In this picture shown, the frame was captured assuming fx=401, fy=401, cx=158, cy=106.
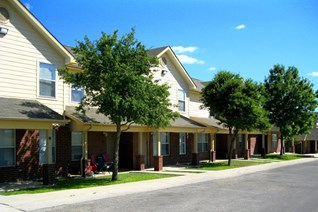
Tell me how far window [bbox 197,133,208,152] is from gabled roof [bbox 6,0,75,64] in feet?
51.9

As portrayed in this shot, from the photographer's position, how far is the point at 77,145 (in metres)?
20.8

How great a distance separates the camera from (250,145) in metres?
41.8

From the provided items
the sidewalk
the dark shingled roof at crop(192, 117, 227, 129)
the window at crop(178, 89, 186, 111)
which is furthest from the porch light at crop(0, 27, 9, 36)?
the dark shingled roof at crop(192, 117, 227, 129)

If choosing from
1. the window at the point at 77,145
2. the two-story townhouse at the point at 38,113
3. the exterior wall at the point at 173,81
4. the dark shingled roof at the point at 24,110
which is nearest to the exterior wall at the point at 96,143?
the two-story townhouse at the point at 38,113

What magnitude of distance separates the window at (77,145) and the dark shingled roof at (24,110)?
3.15m

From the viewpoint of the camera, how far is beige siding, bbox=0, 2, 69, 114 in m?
17.4

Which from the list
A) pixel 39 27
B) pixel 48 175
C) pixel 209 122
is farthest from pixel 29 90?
pixel 209 122

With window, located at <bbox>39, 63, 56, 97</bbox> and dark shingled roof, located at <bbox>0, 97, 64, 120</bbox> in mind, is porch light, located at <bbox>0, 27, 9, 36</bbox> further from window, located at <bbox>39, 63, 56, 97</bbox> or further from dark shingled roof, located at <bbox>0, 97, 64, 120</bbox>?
dark shingled roof, located at <bbox>0, 97, 64, 120</bbox>

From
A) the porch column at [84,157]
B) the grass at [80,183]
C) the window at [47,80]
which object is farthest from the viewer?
the porch column at [84,157]

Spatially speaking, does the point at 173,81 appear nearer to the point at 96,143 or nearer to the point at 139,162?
the point at 139,162

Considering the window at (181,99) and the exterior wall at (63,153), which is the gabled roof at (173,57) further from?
the exterior wall at (63,153)

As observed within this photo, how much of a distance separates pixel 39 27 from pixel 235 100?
42.2 ft

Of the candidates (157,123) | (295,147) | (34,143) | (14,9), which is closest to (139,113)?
(157,123)

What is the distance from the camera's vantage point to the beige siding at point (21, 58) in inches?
685
